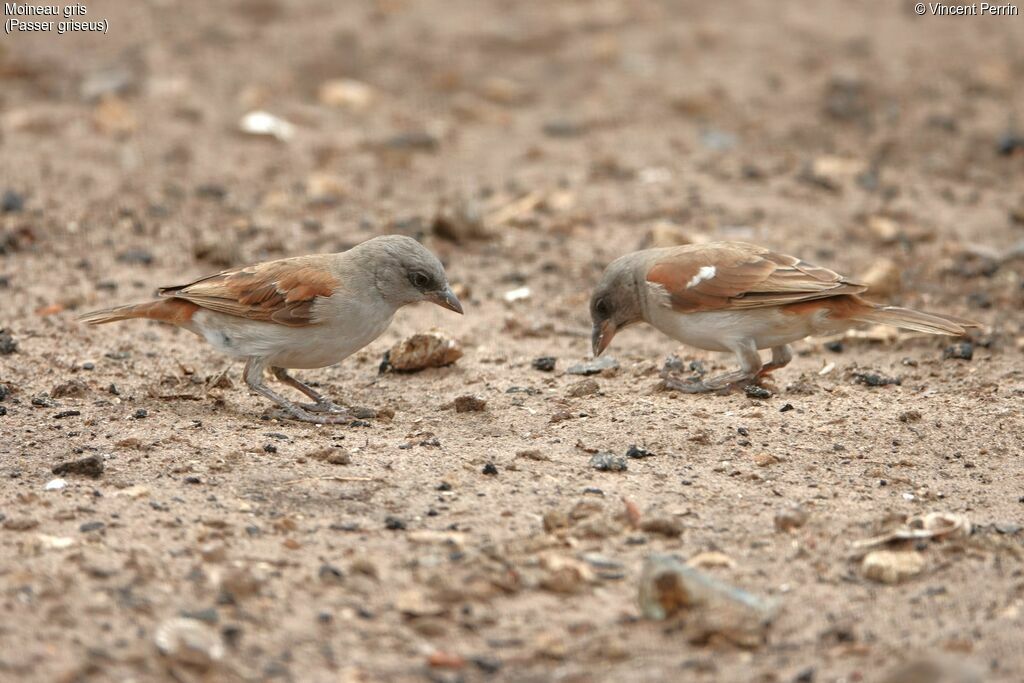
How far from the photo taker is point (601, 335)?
317 inches

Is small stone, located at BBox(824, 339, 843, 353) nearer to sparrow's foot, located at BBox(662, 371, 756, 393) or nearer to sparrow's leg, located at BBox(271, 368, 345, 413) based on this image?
sparrow's foot, located at BBox(662, 371, 756, 393)

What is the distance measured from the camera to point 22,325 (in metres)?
8.51

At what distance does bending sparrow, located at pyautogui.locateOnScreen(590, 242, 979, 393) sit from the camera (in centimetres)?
758

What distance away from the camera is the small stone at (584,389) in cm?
764

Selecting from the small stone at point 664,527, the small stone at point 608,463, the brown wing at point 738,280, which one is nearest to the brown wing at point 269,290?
the small stone at point 608,463

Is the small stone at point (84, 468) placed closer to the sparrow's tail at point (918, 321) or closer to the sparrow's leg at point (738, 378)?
the sparrow's leg at point (738, 378)

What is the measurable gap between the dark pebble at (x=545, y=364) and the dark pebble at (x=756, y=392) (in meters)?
1.18

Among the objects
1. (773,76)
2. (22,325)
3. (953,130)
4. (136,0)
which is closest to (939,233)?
(953,130)

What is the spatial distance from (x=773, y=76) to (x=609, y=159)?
3071 millimetres

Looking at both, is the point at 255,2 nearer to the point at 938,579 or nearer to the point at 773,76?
the point at 773,76

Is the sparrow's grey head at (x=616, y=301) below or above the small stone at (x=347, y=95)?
below

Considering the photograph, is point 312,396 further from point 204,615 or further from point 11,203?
point 11,203

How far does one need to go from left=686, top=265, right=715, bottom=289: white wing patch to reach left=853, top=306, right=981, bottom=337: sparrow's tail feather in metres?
0.93

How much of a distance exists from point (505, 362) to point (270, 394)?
158 cm
